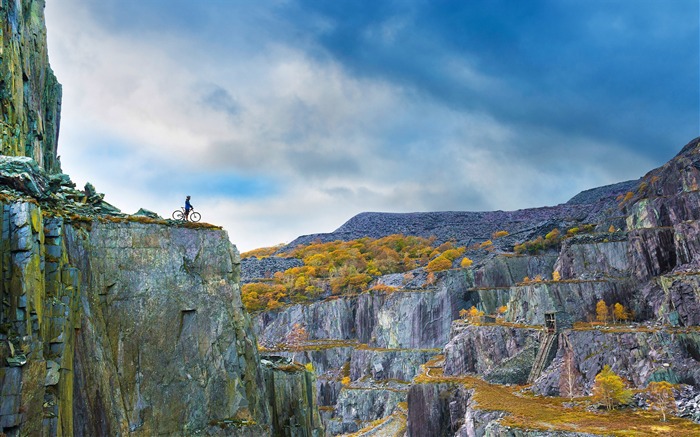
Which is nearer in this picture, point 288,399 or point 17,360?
point 17,360

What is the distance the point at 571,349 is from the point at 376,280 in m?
68.4

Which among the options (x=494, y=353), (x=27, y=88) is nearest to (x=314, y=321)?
(x=494, y=353)

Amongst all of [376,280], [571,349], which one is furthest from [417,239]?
[571,349]

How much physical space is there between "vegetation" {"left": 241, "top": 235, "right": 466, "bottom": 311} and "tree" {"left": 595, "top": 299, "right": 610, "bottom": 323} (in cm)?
4869

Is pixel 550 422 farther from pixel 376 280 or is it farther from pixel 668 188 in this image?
pixel 376 280

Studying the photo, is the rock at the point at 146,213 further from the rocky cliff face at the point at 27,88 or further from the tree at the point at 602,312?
the tree at the point at 602,312

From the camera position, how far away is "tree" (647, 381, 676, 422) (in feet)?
140

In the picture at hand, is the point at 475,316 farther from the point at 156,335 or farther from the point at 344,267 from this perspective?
the point at 344,267

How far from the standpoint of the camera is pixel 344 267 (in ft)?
471

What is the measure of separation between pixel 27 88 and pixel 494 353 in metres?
52.6

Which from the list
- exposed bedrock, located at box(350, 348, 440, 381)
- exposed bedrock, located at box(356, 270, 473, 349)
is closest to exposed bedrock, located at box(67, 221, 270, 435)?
exposed bedrock, located at box(350, 348, 440, 381)

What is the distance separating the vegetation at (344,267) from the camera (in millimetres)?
122062

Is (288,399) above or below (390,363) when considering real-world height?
above

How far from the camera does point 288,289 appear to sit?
424 feet
